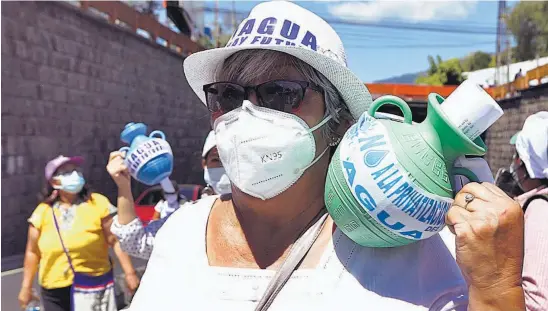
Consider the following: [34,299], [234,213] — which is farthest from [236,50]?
[34,299]

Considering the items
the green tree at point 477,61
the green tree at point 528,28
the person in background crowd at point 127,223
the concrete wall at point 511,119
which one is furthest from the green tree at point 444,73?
the person in background crowd at point 127,223

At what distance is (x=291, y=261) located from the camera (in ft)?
4.28

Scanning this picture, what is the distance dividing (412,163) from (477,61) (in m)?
54.5

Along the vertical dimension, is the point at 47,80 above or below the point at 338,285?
above

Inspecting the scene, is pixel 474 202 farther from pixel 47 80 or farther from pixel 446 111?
pixel 47 80

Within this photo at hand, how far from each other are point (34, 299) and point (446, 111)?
12.6ft

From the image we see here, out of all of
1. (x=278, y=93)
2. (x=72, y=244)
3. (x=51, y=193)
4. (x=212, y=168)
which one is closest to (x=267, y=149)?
(x=278, y=93)

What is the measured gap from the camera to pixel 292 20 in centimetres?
138

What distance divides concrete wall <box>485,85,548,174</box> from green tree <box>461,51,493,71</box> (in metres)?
39.3

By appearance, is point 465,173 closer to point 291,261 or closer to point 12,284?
point 291,261

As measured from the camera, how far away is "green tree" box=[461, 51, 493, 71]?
50.6m

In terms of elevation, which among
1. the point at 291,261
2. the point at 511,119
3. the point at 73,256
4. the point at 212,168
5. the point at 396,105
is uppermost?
the point at 396,105

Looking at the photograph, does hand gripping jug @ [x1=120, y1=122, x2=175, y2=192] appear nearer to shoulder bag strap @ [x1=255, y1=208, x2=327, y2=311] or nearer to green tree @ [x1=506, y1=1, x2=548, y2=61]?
shoulder bag strap @ [x1=255, y1=208, x2=327, y2=311]

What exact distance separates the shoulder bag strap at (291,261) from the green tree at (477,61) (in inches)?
2078
